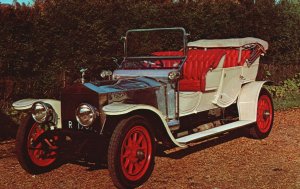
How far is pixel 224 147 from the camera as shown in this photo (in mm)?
6590

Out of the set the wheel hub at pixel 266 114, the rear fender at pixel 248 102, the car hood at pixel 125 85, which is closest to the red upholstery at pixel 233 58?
the rear fender at pixel 248 102

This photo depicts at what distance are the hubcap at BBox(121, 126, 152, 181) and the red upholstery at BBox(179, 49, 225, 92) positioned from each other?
59.0 inches

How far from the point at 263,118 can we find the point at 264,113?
84 millimetres

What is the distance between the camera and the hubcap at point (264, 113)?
23.6ft

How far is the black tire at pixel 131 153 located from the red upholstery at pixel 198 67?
1.45 metres

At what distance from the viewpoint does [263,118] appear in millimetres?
7273

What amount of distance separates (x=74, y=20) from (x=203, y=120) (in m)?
3.40

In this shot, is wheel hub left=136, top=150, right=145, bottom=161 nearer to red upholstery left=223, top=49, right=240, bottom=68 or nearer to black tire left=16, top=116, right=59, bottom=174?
black tire left=16, top=116, right=59, bottom=174

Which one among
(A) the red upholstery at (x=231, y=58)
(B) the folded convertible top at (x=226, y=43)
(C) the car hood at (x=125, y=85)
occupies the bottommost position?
(C) the car hood at (x=125, y=85)

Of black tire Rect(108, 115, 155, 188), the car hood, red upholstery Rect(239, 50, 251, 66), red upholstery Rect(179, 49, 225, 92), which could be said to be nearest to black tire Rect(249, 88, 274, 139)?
red upholstery Rect(239, 50, 251, 66)

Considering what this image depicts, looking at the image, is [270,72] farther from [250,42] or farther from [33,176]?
[33,176]

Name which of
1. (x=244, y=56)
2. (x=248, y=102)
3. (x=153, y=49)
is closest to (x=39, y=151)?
(x=248, y=102)

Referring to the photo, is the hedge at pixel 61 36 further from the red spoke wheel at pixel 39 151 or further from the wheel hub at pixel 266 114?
the wheel hub at pixel 266 114

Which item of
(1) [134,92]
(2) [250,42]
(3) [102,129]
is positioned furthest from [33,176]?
(2) [250,42]
